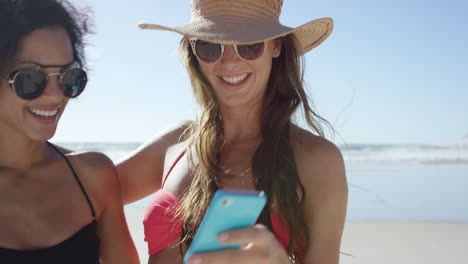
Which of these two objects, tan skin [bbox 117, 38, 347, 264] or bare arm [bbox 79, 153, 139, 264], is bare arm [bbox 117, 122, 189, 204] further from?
bare arm [bbox 79, 153, 139, 264]

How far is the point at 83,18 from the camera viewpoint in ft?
9.13

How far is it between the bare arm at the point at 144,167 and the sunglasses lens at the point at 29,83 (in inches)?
38.1

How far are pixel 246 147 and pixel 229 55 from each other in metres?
0.61

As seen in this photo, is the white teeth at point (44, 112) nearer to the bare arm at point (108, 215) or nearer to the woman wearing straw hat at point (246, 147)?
the bare arm at point (108, 215)

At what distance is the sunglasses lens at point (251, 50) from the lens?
262 centimetres

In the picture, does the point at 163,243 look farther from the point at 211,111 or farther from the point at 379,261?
the point at 379,261

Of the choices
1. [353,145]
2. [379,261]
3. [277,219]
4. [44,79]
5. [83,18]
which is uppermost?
[83,18]

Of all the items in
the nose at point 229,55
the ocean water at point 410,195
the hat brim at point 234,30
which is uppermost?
the hat brim at point 234,30

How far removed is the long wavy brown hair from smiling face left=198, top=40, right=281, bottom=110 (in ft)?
0.61

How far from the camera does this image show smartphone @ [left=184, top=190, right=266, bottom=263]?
1.23m

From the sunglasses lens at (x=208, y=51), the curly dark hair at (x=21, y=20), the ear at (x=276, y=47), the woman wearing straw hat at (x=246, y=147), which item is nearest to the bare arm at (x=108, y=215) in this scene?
the woman wearing straw hat at (x=246, y=147)

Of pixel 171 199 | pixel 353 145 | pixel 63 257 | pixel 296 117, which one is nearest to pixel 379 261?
pixel 296 117

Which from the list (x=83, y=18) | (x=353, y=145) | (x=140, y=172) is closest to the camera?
(x=83, y=18)

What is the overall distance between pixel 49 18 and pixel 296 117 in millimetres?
1622
